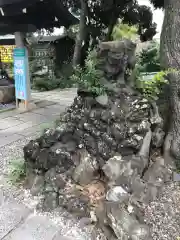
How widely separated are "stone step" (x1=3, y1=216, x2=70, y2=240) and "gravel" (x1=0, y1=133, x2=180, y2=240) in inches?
2.6

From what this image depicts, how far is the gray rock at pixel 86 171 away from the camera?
2.40 metres

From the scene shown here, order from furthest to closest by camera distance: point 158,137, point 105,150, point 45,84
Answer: point 45,84 → point 158,137 → point 105,150

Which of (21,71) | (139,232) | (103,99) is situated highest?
(21,71)

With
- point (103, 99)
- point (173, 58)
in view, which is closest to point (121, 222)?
point (103, 99)

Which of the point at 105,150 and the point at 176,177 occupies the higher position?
the point at 105,150

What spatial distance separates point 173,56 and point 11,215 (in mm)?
2303

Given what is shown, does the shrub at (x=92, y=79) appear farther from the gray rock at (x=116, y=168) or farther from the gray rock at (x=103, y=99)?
the gray rock at (x=116, y=168)

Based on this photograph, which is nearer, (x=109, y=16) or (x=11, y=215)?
(x=11, y=215)

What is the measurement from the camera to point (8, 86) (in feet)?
22.5

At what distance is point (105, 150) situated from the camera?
2.46 m

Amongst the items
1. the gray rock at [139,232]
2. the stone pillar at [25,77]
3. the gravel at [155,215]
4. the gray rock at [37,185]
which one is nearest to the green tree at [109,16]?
the stone pillar at [25,77]

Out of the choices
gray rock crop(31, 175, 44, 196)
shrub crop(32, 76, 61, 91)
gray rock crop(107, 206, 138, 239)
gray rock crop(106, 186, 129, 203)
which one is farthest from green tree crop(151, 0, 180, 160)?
shrub crop(32, 76, 61, 91)

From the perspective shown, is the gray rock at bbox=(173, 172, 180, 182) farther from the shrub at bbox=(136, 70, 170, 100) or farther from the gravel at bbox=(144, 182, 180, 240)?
the shrub at bbox=(136, 70, 170, 100)

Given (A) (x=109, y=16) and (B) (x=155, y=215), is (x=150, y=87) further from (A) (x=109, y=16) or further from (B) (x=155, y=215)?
(A) (x=109, y=16)
